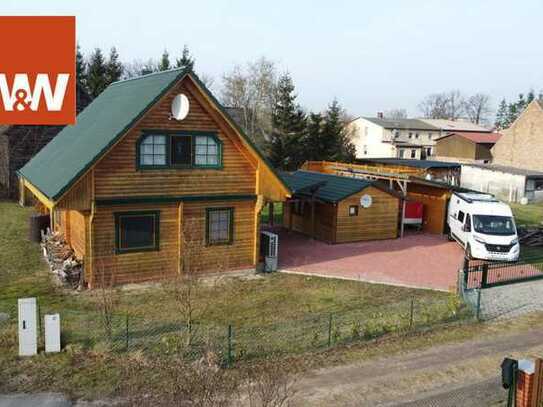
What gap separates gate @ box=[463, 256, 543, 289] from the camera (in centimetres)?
1995

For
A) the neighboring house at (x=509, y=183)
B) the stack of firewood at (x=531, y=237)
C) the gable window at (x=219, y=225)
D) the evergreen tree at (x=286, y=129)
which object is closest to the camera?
the gable window at (x=219, y=225)

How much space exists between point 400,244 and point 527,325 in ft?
38.8

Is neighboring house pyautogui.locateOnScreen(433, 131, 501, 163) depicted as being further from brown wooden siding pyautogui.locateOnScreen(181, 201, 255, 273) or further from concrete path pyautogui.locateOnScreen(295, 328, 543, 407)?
concrete path pyautogui.locateOnScreen(295, 328, 543, 407)

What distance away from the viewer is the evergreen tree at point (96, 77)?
52062mm

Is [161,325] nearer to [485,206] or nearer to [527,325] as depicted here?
[527,325]

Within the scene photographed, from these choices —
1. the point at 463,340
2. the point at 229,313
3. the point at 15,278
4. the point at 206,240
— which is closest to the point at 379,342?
the point at 463,340

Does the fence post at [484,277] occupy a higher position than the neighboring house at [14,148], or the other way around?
the neighboring house at [14,148]

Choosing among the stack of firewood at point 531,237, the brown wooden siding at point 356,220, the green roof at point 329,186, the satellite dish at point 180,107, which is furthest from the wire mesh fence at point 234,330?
the stack of firewood at point 531,237

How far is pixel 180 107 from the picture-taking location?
18.9 metres

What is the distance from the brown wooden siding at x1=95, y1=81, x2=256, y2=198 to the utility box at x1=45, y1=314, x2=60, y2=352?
6.08 metres

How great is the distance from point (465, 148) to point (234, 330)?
6145 cm

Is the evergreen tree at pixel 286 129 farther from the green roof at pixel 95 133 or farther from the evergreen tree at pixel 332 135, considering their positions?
the green roof at pixel 95 133

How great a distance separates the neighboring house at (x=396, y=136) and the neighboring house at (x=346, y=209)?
169 ft

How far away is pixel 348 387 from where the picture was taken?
11.9m
